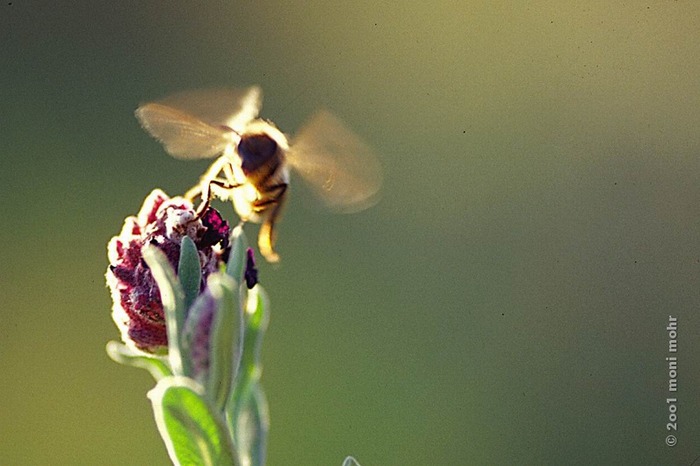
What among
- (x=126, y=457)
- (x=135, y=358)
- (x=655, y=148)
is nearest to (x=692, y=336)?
(x=655, y=148)

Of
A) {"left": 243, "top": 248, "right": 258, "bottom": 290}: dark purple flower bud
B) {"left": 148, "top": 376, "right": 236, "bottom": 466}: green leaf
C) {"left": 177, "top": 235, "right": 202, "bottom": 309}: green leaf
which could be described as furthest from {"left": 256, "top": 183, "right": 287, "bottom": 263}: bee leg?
{"left": 148, "top": 376, "right": 236, "bottom": 466}: green leaf

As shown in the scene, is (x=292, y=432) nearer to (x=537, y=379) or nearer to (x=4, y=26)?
(x=537, y=379)

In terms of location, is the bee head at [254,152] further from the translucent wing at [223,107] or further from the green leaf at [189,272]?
the green leaf at [189,272]

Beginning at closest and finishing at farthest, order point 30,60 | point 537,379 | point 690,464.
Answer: point 690,464
point 537,379
point 30,60

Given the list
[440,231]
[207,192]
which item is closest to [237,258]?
[207,192]

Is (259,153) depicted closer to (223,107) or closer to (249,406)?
(223,107)

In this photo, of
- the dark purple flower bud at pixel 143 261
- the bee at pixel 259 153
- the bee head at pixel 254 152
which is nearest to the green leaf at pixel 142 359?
the dark purple flower bud at pixel 143 261

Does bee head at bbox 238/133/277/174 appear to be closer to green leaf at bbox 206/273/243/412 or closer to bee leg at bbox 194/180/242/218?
bee leg at bbox 194/180/242/218
